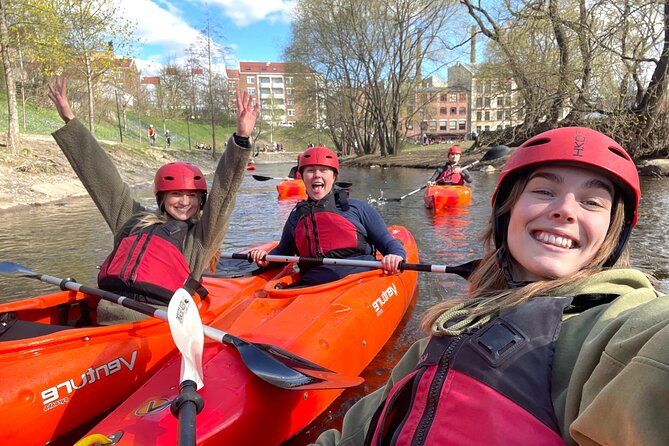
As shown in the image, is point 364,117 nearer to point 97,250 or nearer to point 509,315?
point 97,250

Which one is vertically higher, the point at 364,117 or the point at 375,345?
the point at 364,117

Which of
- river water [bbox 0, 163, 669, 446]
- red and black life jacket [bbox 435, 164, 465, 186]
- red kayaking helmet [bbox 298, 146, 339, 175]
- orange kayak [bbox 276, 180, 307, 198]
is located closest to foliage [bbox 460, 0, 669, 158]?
river water [bbox 0, 163, 669, 446]

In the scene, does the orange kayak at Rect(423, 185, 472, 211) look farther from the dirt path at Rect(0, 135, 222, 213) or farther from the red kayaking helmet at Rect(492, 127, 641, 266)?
the dirt path at Rect(0, 135, 222, 213)

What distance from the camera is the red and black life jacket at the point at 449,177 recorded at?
11.8 metres

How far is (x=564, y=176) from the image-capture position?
1.35 metres

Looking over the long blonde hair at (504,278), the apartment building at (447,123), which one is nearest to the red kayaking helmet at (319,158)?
the long blonde hair at (504,278)

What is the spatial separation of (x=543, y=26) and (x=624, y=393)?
17.1 metres

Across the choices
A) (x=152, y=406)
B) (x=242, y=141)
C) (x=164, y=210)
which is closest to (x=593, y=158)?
(x=152, y=406)

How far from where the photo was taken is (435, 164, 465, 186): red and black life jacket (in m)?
11.8

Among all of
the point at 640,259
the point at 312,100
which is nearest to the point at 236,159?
the point at 640,259

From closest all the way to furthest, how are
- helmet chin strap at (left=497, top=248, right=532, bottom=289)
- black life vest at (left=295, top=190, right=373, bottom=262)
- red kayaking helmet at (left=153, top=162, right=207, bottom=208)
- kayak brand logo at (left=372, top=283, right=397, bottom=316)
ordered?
helmet chin strap at (left=497, top=248, right=532, bottom=289) → red kayaking helmet at (left=153, top=162, right=207, bottom=208) → kayak brand logo at (left=372, top=283, right=397, bottom=316) → black life vest at (left=295, top=190, right=373, bottom=262)

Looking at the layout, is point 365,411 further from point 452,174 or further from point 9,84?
point 9,84

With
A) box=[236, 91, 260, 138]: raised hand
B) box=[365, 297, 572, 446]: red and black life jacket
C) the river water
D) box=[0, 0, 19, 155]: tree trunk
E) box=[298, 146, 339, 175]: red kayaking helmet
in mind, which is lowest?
the river water

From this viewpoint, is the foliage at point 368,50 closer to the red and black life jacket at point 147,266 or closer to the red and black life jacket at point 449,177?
the red and black life jacket at point 449,177
